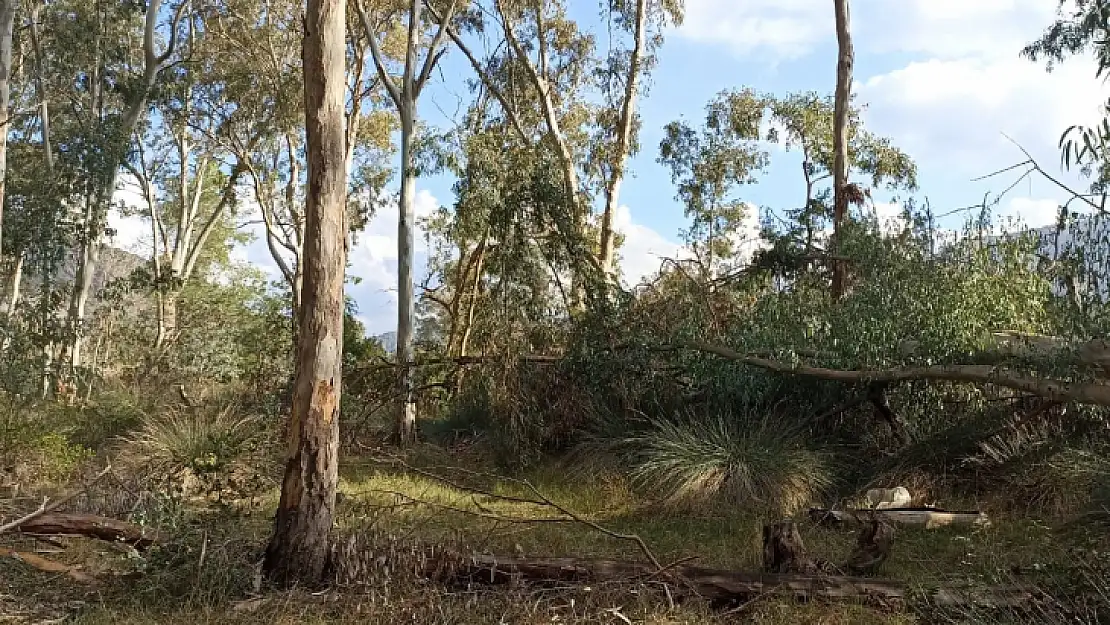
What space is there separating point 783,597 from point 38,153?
1893 cm

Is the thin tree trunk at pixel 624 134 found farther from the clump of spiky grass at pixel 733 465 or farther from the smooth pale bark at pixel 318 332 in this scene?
the smooth pale bark at pixel 318 332

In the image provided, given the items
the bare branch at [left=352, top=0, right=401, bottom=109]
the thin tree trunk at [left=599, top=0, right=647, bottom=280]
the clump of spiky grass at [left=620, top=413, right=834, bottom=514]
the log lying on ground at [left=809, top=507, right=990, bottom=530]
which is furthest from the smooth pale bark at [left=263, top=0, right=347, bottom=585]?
the thin tree trunk at [left=599, top=0, right=647, bottom=280]

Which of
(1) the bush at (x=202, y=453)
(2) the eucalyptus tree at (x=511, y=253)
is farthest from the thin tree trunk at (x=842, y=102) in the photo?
(1) the bush at (x=202, y=453)

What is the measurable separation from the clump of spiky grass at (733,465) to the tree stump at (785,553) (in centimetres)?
241

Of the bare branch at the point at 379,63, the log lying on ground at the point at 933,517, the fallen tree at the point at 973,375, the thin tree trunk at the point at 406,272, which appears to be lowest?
the log lying on ground at the point at 933,517

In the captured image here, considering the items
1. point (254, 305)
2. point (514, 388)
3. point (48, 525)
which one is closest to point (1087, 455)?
point (514, 388)

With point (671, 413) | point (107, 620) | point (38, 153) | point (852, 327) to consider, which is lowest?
point (107, 620)

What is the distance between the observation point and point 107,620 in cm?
450

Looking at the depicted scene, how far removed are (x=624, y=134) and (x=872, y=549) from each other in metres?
12.4

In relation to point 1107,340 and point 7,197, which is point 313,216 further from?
point 7,197

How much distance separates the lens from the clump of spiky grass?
763 cm

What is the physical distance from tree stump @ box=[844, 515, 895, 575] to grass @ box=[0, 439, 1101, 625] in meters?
0.23

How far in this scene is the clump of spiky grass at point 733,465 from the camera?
7.63 meters

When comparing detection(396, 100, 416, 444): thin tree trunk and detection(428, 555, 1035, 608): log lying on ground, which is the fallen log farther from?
detection(396, 100, 416, 444): thin tree trunk
